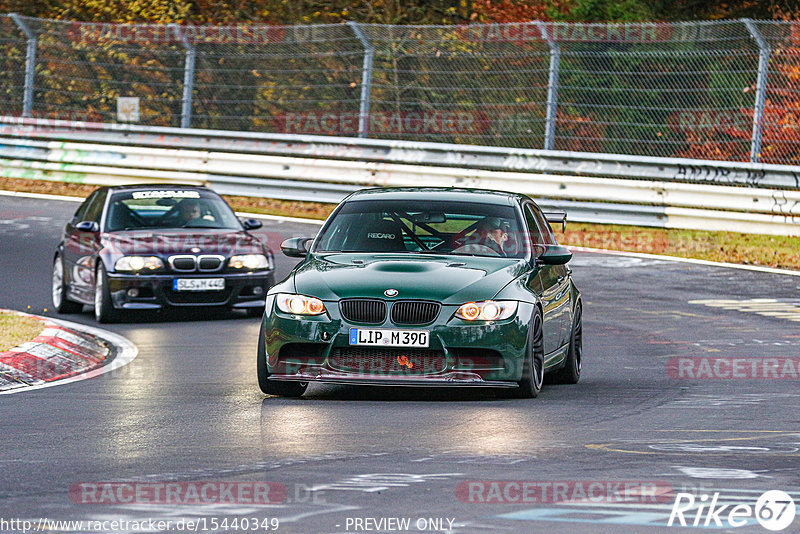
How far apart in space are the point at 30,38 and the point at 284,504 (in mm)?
24688

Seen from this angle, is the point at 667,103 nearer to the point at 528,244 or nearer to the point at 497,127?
the point at 497,127

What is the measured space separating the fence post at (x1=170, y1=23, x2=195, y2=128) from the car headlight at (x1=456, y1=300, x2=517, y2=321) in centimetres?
1842

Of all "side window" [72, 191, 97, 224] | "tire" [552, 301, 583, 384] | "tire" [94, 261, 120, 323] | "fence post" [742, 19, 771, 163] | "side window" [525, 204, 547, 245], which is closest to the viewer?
"tire" [552, 301, 583, 384]

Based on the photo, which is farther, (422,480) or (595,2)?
(595,2)

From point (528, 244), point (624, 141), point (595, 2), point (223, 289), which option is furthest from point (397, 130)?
point (528, 244)

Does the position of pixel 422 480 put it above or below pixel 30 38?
below

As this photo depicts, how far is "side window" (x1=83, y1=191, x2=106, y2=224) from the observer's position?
17.7 metres

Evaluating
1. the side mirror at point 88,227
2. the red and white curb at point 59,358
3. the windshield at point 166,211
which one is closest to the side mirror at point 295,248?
the red and white curb at point 59,358

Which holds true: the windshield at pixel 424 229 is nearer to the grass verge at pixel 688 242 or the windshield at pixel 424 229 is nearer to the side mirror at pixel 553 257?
the side mirror at pixel 553 257

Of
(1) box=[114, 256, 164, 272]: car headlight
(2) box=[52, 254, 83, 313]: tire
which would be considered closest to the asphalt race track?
(1) box=[114, 256, 164, 272]: car headlight

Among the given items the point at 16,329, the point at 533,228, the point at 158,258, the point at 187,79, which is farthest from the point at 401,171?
the point at 533,228

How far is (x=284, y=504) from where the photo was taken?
6.96 metres

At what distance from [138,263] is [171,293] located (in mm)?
450

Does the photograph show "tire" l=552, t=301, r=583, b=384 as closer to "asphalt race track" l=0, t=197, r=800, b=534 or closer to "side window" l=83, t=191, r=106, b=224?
"asphalt race track" l=0, t=197, r=800, b=534
